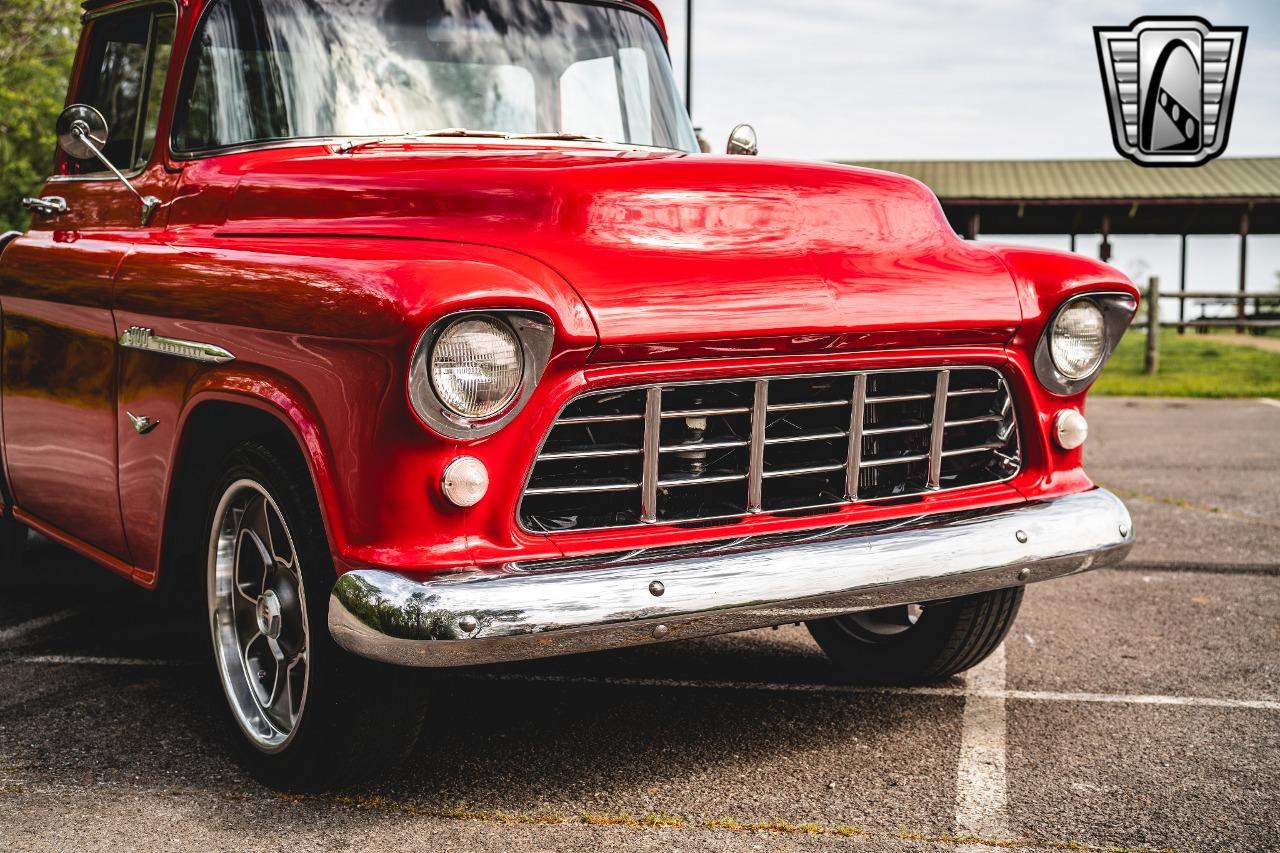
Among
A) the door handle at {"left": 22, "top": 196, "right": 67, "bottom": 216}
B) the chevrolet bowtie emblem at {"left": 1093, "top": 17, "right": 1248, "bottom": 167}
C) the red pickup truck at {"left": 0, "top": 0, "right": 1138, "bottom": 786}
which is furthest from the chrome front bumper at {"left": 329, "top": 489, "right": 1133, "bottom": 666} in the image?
the chevrolet bowtie emblem at {"left": 1093, "top": 17, "right": 1248, "bottom": 167}

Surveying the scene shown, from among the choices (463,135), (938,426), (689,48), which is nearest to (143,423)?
(463,135)

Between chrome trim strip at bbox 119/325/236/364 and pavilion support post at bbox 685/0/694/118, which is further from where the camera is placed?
pavilion support post at bbox 685/0/694/118

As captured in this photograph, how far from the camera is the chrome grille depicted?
114 inches

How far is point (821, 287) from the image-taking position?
310 cm

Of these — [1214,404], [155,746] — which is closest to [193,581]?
[155,746]

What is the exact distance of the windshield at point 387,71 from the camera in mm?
3734

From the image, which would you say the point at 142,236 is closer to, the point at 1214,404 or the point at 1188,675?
the point at 1188,675

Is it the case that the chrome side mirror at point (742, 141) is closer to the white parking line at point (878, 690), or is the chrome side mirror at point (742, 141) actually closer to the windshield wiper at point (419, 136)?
the windshield wiper at point (419, 136)

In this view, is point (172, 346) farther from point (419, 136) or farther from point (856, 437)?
point (856, 437)

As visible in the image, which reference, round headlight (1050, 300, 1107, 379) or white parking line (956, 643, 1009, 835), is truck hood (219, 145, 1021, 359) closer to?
round headlight (1050, 300, 1107, 379)

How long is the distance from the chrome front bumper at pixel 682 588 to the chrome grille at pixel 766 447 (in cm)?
15

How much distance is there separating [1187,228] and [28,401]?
27.2 metres

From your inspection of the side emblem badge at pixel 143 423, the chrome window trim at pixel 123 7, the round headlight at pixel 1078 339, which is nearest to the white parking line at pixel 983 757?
the round headlight at pixel 1078 339

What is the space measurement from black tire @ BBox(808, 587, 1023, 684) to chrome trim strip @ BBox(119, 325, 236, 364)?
71.2 inches
